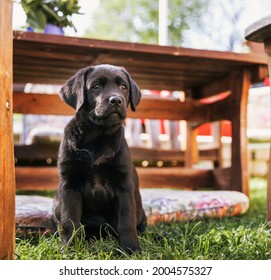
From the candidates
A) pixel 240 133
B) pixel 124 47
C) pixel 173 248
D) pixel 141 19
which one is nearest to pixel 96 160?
pixel 173 248

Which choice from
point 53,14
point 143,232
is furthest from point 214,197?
point 53,14

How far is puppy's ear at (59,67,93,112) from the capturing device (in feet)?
5.69

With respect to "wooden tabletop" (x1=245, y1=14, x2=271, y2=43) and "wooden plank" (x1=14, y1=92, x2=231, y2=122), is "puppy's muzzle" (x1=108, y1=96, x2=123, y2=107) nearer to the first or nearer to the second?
"wooden tabletop" (x1=245, y1=14, x2=271, y2=43)

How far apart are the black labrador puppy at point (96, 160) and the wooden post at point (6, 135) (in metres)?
0.42

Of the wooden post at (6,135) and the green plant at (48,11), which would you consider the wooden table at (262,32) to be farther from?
the green plant at (48,11)

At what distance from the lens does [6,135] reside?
4.05 feet

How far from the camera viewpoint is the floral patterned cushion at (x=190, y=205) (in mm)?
2484

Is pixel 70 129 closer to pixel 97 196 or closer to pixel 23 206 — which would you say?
pixel 97 196

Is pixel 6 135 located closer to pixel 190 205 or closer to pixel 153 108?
pixel 190 205

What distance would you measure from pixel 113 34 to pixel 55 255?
12.0 metres

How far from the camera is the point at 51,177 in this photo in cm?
345

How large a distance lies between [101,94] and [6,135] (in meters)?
0.56

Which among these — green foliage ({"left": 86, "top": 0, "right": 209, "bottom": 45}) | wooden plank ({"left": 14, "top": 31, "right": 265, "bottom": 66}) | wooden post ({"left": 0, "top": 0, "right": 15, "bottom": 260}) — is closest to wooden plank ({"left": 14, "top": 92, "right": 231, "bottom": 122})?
wooden plank ({"left": 14, "top": 31, "right": 265, "bottom": 66})

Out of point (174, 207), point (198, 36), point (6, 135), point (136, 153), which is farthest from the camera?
point (198, 36)
